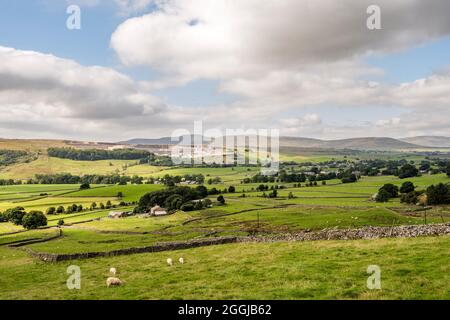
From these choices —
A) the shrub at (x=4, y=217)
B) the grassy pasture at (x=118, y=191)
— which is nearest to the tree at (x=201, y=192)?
the grassy pasture at (x=118, y=191)

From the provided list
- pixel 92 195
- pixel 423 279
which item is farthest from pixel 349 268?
pixel 92 195

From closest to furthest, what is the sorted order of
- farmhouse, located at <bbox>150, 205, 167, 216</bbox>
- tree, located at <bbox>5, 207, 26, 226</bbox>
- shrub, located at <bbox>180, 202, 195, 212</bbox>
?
tree, located at <bbox>5, 207, 26, 226</bbox> → farmhouse, located at <bbox>150, 205, 167, 216</bbox> → shrub, located at <bbox>180, 202, 195, 212</bbox>

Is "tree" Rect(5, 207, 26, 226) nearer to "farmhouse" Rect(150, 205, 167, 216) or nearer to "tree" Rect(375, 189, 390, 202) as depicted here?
A: "farmhouse" Rect(150, 205, 167, 216)

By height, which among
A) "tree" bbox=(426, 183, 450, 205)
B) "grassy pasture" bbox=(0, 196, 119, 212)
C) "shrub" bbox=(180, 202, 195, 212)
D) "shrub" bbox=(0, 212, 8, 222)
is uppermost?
"tree" bbox=(426, 183, 450, 205)

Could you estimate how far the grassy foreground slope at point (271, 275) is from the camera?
1766 cm

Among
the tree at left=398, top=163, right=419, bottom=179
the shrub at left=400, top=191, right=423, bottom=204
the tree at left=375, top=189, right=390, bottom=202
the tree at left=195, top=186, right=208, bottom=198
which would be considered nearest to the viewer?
the shrub at left=400, top=191, right=423, bottom=204

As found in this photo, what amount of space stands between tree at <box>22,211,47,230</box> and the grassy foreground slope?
170 feet

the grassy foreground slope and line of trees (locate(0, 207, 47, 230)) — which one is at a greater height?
the grassy foreground slope

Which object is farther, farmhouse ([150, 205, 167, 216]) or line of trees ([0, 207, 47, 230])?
farmhouse ([150, 205, 167, 216])

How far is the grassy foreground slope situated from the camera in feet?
57.9

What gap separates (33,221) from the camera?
83.2 m

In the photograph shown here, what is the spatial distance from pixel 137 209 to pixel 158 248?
70.5 meters

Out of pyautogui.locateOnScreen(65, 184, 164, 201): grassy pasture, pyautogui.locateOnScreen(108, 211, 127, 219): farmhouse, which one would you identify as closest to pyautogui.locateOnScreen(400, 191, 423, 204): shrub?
pyautogui.locateOnScreen(108, 211, 127, 219): farmhouse
